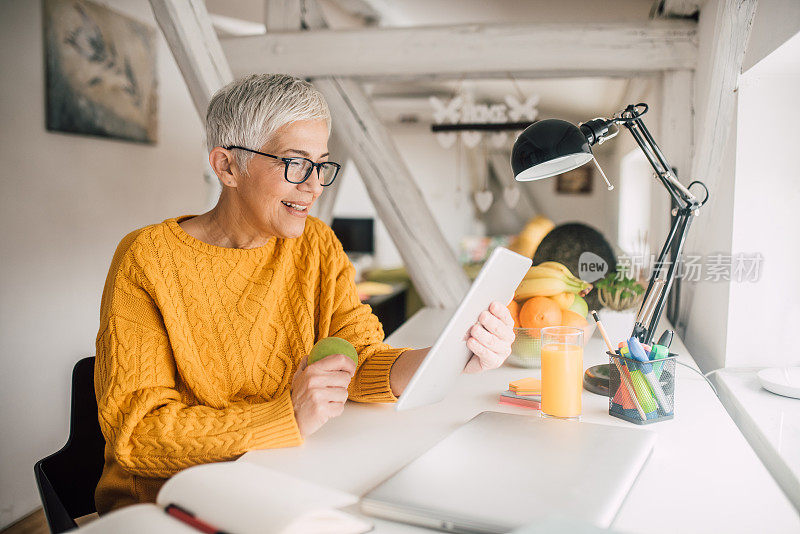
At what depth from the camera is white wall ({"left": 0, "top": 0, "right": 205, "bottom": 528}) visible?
7.23 feet

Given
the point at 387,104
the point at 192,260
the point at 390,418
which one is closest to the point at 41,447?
the point at 192,260

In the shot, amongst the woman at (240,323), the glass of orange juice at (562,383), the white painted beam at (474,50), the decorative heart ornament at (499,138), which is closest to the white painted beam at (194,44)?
the white painted beam at (474,50)

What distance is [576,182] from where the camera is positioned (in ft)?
29.2

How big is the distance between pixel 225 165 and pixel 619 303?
103cm

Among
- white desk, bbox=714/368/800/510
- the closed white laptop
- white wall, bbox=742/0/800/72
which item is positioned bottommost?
white desk, bbox=714/368/800/510

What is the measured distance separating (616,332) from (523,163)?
602 millimetres

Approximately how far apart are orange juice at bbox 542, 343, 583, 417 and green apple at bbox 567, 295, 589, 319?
42 cm

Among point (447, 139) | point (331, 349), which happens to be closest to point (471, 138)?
point (447, 139)

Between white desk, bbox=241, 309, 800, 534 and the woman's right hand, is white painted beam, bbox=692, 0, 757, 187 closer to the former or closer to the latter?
white desk, bbox=241, 309, 800, 534

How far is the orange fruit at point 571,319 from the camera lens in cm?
140

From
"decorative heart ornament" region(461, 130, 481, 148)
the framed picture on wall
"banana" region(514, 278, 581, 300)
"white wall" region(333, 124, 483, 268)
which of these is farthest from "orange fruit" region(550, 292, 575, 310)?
the framed picture on wall

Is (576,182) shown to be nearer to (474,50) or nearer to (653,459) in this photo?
(474,50)

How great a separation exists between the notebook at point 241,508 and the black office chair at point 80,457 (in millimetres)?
511

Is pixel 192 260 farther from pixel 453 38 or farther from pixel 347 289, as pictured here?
pixel 453 38
